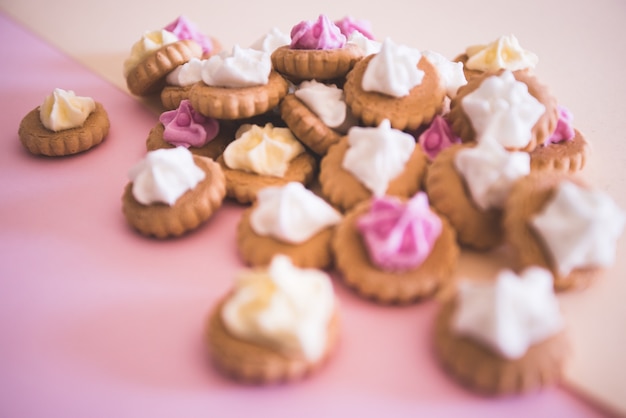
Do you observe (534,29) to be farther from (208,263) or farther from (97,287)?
(97,287)

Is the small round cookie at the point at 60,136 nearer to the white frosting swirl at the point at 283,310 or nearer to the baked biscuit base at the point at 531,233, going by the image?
the white frosting swirl at the point at 283,310

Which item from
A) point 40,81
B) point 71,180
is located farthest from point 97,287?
point 40,81

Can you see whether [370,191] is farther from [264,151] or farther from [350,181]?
[264,151]

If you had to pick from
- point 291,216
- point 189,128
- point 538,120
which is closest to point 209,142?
point 189,128

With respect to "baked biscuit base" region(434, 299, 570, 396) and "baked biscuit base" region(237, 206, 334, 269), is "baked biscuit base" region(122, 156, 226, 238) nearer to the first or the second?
"baked biscuit base" region(237, 206, 334, 269)

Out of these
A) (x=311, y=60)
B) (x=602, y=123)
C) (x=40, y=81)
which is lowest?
(x=40, y=81)

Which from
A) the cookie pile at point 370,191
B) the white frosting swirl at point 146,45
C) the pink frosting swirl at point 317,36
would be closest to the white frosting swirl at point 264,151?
the cookie pile at point 370,191
